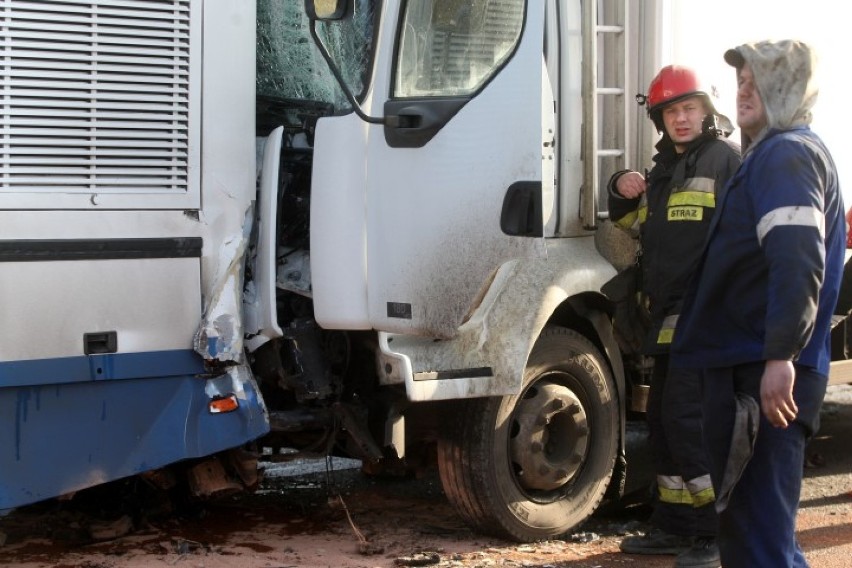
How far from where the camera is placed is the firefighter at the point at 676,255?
495 cm

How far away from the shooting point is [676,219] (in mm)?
4984

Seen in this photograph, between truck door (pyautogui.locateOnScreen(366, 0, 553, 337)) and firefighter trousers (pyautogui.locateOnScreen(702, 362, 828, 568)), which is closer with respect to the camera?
firefighter trousers (pyautogui.locateOnScreen(702, 362, 828, 568))

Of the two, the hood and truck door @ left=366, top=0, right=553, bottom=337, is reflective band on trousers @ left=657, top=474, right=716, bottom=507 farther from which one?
the hood

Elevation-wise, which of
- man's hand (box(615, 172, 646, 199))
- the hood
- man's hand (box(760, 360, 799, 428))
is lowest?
man's hand (box(760, 360, 799, 428))

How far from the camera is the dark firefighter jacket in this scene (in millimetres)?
4945

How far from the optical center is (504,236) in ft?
15.4

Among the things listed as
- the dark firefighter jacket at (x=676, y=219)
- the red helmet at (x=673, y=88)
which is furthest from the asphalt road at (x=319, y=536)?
the red helmet at (x=673, y=88)

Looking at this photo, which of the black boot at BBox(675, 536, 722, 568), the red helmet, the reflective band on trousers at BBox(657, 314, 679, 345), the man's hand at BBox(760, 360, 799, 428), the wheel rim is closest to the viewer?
the man's hand at BBox(760, 360, 799, 428)

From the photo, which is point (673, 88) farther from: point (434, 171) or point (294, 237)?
point (294, 237)

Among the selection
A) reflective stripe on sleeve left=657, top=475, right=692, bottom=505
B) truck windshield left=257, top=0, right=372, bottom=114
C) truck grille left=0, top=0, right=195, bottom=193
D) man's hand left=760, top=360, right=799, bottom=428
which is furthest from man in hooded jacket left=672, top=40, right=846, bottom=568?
truck grille left=0, top=0, right=195, bottom=193

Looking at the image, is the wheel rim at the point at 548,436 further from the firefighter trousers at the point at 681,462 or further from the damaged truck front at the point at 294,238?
the firefighter trousers at the point at 681,462

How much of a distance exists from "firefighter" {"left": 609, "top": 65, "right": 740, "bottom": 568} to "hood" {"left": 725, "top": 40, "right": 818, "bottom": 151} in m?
1.44

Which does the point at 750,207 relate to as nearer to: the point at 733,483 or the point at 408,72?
the point at 733,483

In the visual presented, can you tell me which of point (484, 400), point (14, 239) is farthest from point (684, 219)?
point (14, 239)
